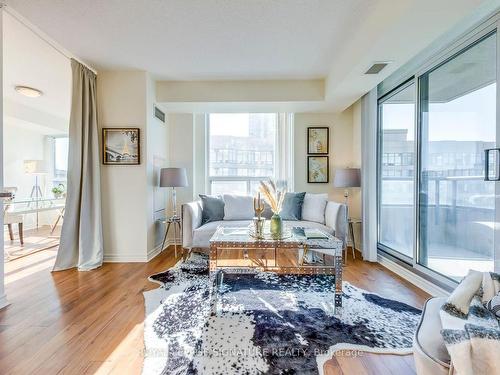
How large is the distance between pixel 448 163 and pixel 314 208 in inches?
67.3

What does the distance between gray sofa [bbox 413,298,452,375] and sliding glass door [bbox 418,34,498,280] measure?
1240mm

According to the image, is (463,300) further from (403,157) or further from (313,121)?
(313,121)

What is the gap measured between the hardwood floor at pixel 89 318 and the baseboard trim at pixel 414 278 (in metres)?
0.09

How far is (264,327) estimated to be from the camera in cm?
178

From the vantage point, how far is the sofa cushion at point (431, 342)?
990mm

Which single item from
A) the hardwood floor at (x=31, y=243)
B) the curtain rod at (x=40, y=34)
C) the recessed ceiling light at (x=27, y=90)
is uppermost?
the curtain rod at (x=40, y=34)

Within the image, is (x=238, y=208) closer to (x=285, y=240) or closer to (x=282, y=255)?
(x=282, y=255)

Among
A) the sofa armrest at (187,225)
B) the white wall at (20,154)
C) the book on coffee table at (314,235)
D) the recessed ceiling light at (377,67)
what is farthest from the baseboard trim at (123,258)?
the white wall at (20,154)

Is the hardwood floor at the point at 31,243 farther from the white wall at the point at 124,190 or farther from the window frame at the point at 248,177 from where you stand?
the window frame at the point at 248,177

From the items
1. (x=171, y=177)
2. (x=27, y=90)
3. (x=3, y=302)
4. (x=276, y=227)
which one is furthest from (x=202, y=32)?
(x=27, y=90)

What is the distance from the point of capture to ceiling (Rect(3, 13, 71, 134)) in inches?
105

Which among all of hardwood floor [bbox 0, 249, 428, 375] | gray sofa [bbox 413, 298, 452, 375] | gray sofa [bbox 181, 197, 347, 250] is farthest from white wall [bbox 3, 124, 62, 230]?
gray sofa [bbox 413, 298, 452, 375]

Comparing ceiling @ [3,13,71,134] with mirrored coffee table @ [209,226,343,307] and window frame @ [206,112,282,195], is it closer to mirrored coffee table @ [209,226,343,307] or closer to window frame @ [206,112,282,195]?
window frame @ [206,112,282,195]

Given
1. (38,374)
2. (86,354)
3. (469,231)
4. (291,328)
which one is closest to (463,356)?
(291,328)
